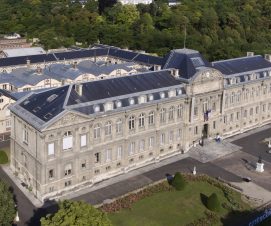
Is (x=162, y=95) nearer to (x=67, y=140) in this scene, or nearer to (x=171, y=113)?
(x=171, y=113)

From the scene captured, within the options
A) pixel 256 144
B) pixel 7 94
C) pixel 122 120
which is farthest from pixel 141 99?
pixel 7 94

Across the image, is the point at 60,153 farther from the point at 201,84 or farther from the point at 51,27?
the point at 51,27

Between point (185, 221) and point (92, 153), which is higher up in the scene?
point (92, 153)

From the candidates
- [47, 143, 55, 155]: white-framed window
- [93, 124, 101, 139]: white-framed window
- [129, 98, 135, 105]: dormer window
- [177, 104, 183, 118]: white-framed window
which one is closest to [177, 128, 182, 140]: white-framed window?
[177, 104, 183, 118]: white-framed window

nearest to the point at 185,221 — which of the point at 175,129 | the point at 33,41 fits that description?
the point at 175,129

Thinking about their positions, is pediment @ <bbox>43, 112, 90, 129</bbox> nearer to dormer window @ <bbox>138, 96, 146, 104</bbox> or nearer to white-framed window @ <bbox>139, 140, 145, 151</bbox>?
dormer window @ <bbox>138, 96, 146, 104</bbox>

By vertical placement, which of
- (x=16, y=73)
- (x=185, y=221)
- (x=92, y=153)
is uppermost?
(x=16, y=73)

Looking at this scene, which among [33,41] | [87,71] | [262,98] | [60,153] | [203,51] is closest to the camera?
[60,153]
